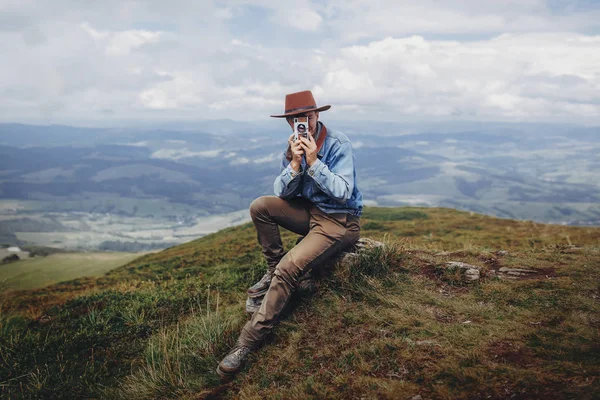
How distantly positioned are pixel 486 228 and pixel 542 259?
831 inches

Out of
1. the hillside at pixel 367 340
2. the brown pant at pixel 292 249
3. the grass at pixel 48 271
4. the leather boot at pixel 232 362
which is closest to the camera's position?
the hillside at pixel 367 340

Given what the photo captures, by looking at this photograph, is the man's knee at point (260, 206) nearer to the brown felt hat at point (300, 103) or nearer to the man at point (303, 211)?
the man at point (303, 211)

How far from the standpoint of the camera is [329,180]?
564 cm

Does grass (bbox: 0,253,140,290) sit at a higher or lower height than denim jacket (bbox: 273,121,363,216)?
lower

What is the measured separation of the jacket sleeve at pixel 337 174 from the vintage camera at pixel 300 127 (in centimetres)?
47

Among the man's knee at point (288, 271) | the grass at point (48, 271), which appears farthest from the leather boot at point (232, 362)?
the grass at point (48, 271)

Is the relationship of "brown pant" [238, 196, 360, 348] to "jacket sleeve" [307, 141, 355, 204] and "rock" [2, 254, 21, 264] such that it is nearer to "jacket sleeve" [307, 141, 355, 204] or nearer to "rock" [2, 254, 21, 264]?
"jacket sleeve" [307, 141, 355, 204]

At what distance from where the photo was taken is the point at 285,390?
4438 mm

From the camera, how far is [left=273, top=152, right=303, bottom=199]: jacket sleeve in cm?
596

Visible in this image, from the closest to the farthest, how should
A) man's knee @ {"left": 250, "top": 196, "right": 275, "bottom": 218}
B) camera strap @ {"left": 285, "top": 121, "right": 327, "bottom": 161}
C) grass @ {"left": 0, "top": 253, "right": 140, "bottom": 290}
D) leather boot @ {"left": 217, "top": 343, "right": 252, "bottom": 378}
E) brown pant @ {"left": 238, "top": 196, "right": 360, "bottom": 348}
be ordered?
leather boot @ {"left": 217, "top": 343, "right": 252, "bottom": 378} → brown pant @ {"left": 238, "top": 196, "right": 360, "bottom": 348} → camera strap @ {"left": 285, "top": 121, "right": 327, "bottom": 161} → man's knee @ {"left": 250, "top": 196, "right": 275, "bottom": 218} → grass @ {"left": 0, "top": 253, "right": 140, "bottom": 290}

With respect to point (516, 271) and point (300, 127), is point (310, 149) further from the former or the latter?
point (516, 271)

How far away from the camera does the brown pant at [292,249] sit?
5.48m

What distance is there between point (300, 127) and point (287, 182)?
2.83 ft

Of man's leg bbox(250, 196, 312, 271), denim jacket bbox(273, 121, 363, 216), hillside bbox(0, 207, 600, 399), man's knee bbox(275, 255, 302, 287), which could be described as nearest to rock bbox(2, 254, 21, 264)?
hillside bbox(0, 207, 600, 399)
